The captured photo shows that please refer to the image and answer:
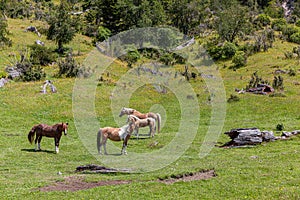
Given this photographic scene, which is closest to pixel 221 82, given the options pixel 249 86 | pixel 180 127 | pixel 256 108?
pixel 249 86

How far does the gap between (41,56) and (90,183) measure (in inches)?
2025

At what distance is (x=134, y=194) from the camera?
19.5 metres

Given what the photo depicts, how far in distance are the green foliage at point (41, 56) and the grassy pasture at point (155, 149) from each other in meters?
12.1

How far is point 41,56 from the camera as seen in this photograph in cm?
6862

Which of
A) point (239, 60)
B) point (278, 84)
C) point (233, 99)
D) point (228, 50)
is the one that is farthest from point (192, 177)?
point (228, 50)

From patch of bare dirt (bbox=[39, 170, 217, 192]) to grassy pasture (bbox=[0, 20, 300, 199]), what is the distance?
1.20 feet

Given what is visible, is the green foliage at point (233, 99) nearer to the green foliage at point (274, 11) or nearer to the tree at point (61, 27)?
the tree at point (61, 27)

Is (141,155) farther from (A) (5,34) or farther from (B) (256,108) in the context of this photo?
(A) (5,34)

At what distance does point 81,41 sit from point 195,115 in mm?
52794

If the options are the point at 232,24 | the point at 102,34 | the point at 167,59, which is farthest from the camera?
the point at 102,34

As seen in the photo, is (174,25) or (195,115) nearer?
(195,115)

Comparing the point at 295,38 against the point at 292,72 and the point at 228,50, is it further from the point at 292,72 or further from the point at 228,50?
the point at 292,72

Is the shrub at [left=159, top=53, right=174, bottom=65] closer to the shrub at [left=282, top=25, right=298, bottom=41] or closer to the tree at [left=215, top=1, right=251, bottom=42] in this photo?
the tree at [left=215, top=1, right=251, bottom=42]

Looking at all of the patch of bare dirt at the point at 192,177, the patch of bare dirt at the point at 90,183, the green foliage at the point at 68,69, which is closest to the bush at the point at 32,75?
the green foliage at the point at 68,69
